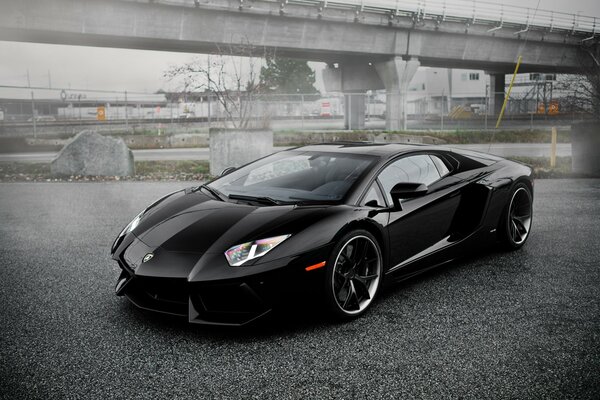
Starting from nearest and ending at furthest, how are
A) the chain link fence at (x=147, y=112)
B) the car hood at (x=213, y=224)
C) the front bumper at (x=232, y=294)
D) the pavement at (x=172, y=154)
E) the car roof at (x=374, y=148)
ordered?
the front bumper at (x=232, y=294) → the car hood at (x=213, y=224) → the car roof at (x=374, y=148) → the pavement at (x=172, y=154) → the chain link fence at (x=147, y=112)

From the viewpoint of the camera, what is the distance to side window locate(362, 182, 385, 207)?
4167 mm

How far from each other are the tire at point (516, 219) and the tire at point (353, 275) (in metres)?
2.06

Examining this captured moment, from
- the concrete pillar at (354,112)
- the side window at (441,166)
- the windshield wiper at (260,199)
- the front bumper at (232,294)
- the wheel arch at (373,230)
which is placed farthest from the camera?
the concrete pillar at (354,112)

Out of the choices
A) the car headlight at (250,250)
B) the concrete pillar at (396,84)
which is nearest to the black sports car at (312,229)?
the car headlight at (250,250)

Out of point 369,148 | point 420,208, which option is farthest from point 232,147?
point 420,208

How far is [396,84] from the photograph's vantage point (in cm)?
3566

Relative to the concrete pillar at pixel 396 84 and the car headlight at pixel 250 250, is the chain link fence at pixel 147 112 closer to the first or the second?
the concrete pillar at pixel 396 84

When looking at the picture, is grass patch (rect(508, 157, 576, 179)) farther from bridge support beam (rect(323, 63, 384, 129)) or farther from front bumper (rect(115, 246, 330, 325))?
bridge support beam (rect(323, 63, 384, 129))

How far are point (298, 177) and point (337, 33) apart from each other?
2887cm

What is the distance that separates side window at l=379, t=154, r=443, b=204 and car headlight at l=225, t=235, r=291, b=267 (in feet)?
3.80

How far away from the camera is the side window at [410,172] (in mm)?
4453

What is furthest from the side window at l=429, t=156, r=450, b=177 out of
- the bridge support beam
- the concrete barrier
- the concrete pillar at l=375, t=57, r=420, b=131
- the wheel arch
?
the bridge support beam

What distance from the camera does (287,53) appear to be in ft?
108

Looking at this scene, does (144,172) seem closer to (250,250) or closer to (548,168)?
(548,168)
